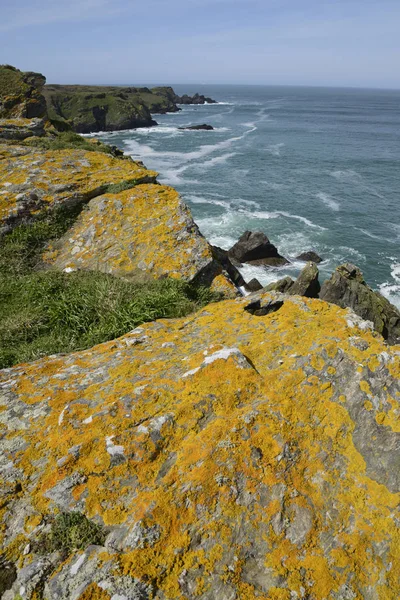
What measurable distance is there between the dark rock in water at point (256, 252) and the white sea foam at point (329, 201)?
20913 millimetres

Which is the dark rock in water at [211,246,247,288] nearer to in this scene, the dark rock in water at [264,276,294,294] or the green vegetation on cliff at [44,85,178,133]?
the dark rock in water at [264,276,294,294]

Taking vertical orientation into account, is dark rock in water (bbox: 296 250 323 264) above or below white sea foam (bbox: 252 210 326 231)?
below

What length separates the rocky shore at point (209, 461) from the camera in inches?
127

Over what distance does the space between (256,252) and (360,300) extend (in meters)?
14.2

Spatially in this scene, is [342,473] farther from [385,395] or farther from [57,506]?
[57,506]

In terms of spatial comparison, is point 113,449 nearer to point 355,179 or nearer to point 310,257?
point 310,257

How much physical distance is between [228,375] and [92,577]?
2.62 m

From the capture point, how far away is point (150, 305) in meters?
7.79

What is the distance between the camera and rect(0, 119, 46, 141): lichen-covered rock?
18.7 m

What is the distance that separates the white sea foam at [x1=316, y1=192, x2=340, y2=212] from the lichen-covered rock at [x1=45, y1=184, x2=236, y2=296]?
45.4 m

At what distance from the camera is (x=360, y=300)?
2270 cm

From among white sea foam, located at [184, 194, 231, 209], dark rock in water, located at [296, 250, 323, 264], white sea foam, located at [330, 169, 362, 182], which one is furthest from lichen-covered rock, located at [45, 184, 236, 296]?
white sea foam, located at [330, 169, 362, 182]

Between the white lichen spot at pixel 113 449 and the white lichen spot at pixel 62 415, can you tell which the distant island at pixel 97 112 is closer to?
the white lichen spot at pixel 62 415

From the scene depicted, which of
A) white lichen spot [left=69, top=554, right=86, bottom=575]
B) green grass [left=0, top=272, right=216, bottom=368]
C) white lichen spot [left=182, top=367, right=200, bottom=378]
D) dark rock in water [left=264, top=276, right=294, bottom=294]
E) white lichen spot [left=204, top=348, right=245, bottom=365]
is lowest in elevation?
dark rock in water [left=264, top=276, right=294, bottom=294]
